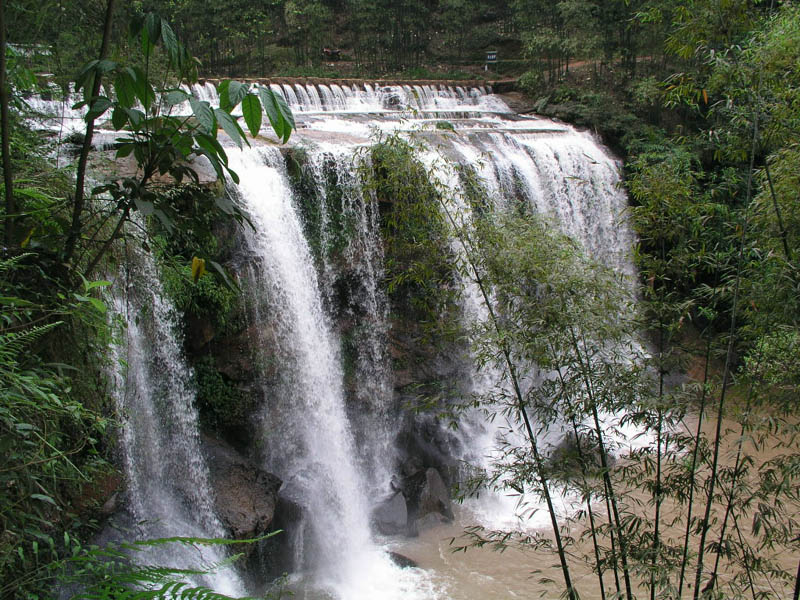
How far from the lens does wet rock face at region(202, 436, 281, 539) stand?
534cm

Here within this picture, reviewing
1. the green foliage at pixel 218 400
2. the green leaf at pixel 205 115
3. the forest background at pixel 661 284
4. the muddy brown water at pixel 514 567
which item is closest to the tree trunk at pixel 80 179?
the forest background at pixel 661 284

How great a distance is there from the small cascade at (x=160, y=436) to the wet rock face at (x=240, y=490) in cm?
11

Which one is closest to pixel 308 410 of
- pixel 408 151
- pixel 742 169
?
pixel 408 151

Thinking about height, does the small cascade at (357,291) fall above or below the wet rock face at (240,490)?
above

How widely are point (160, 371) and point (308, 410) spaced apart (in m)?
1.67

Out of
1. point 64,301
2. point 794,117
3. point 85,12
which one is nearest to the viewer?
point 64,301

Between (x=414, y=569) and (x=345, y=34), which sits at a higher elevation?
(x=345, y=34)

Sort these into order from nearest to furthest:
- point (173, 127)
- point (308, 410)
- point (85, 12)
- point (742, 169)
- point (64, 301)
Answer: point (173, 127), point (64, 301), point (85, 12), point (308, 410), point (742, 169)

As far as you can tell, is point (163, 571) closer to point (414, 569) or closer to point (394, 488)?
point (414, 569)

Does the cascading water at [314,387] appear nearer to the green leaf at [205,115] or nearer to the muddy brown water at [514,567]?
the muddy brown water at [514,567]

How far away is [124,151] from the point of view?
159 cm

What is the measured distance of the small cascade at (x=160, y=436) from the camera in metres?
4.91

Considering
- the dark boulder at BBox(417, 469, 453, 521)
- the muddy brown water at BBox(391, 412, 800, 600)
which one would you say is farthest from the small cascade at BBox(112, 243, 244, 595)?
the dark boulder at BBox(417, 469, 453, 521)

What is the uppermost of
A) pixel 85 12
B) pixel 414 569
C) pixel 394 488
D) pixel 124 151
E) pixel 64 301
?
pixel 85 12
